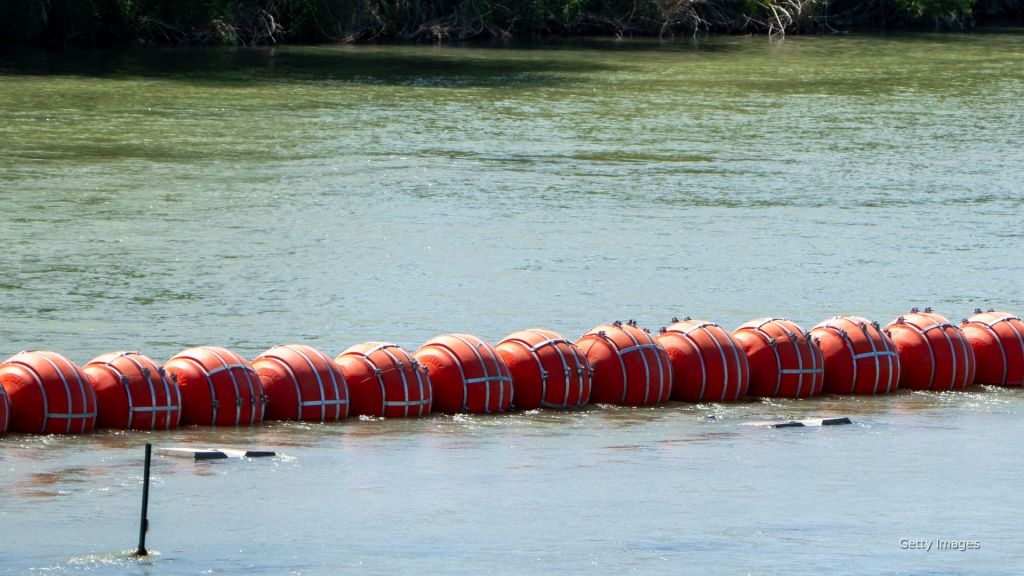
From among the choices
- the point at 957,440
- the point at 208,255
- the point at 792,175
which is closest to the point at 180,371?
the point at 957,440

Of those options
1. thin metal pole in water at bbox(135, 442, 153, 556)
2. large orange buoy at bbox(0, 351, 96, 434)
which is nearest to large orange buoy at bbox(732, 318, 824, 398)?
large orange buoy at bbox(0, 351, 96, 434)

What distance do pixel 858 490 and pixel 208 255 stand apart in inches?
487

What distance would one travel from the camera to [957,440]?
1611 centimetres

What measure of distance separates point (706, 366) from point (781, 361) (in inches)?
34.8

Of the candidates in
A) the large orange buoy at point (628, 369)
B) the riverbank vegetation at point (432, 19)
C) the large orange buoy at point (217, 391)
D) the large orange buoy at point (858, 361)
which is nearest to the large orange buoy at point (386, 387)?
the large orange buoy at point (217, 391)

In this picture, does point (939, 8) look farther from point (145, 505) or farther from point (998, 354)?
point (145, 505)

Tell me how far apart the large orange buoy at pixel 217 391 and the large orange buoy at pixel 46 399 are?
0.91 metres

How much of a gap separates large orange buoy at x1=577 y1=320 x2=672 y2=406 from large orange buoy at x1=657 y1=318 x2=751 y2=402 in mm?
250

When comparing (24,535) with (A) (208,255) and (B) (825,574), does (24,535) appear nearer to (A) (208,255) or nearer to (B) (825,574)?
(B) (825,574)

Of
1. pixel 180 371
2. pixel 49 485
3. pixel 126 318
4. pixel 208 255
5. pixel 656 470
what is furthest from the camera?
pixel 208 255

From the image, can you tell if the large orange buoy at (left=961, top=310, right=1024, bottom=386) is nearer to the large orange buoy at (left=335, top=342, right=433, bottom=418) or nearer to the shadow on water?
the large orange buoy at (left=335, top=342, right=433, bottom=418)

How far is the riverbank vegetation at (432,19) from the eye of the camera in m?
52.6

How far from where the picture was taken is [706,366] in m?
17.6

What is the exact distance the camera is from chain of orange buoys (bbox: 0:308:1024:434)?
1531 cm
